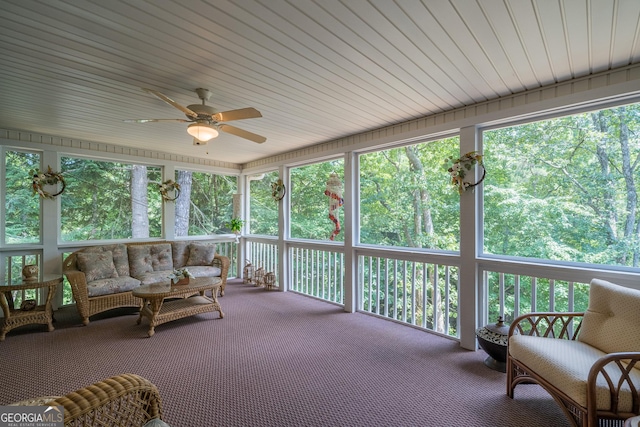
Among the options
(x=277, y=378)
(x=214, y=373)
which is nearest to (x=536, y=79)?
(x=277, y=378)

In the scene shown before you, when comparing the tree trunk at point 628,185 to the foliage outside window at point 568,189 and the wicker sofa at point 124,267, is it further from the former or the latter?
the wicker sofa at point 124,267

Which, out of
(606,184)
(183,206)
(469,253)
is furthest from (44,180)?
→ (606,184)

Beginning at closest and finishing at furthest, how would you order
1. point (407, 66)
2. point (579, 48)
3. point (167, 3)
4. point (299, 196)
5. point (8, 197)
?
1. point (167, 3)
2. point (579, 48)
3. point (407, 66)
4. point (8, 197)
5. point (299, 196)

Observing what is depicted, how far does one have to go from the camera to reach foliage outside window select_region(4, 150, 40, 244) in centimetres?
412

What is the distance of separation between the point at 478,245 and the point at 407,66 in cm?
201

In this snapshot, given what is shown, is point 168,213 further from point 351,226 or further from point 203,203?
point 351,226

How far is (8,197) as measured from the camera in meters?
4.12

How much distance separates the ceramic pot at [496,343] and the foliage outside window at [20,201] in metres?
6.02

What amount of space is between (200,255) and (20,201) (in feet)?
8.54

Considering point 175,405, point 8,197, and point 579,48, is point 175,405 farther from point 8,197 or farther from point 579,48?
point 8,197

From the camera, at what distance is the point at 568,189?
299cm

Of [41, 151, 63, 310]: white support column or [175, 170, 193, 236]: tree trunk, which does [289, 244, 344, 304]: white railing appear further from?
[41, 151, 63, 310]: white support column

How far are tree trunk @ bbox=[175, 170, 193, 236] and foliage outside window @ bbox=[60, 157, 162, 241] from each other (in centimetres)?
49

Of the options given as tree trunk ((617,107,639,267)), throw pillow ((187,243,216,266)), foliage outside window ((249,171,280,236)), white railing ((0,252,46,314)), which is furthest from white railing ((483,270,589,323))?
white railing ((0,252,46,314))
